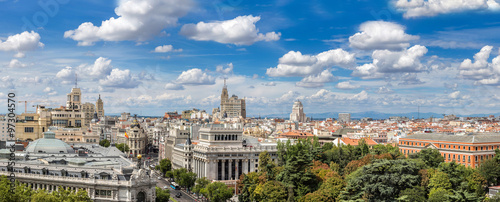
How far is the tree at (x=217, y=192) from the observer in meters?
106

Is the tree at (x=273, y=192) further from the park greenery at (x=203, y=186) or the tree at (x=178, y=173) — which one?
the tree at (x=178, y=173)

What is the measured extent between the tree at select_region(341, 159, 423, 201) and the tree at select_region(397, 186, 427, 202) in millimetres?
1463

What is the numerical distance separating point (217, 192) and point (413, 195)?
43.8m

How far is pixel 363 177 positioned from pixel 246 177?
32.9 metres

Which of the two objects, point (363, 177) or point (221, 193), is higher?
point (363, 177)

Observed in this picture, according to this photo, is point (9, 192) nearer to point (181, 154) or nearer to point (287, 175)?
point (287, 175)

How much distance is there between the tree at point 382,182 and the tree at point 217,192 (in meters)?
31.5

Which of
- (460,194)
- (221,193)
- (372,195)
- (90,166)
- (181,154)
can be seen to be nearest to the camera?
(460,194)

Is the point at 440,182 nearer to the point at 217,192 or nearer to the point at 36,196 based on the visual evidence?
the point at 217,192

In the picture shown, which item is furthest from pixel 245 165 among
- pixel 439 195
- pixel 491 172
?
pixel 439 195

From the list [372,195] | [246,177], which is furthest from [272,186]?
[372,195]

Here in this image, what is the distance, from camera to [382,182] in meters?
79.4

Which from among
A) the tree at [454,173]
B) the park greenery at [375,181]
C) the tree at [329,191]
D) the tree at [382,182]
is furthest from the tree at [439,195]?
the tree at [329,191]

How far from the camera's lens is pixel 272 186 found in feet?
309
